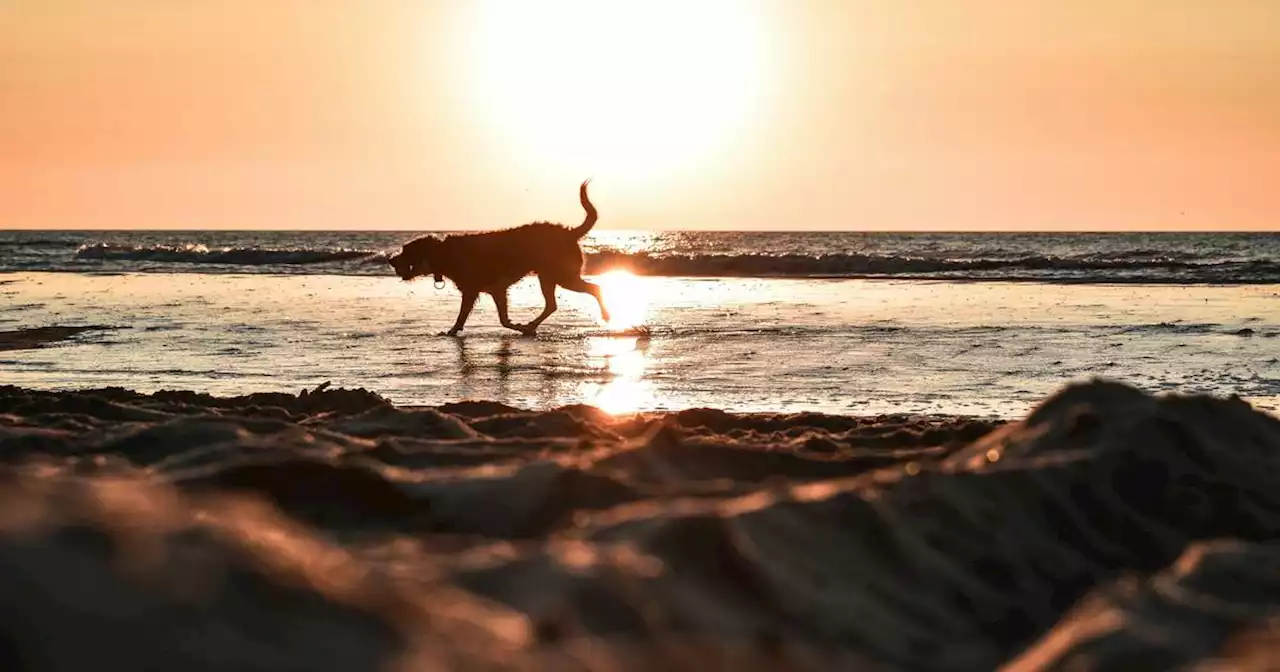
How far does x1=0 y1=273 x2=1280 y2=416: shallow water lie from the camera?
24.8 ft

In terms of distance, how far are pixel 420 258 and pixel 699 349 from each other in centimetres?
452

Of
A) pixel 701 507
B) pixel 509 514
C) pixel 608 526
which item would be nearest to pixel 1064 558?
pixel 701 507

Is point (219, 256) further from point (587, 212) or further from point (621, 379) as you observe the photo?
point (621, 379)

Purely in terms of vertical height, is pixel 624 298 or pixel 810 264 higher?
pixel 810 264

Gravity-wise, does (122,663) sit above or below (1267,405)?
above

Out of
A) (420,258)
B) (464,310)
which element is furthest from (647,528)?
(420,258)

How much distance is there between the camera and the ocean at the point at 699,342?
7621mm

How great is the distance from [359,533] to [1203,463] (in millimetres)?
2213

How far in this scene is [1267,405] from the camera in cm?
669

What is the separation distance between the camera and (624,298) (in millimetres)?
18922

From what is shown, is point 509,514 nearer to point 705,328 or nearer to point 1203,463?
point 1203,463

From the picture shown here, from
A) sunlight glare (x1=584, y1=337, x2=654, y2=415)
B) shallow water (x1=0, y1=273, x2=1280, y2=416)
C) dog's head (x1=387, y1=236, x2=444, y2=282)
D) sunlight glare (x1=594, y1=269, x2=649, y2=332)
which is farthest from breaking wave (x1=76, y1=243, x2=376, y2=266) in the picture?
sunlight glare (x1=584, y1=337, x2=654, y2=415)

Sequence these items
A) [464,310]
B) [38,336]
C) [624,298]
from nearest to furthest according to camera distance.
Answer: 1. [38,336]
2. [464,310]
3. [624,298]

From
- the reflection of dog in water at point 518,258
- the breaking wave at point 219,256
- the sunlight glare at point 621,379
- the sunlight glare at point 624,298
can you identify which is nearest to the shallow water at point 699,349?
the sunlight glare at point 621,379
